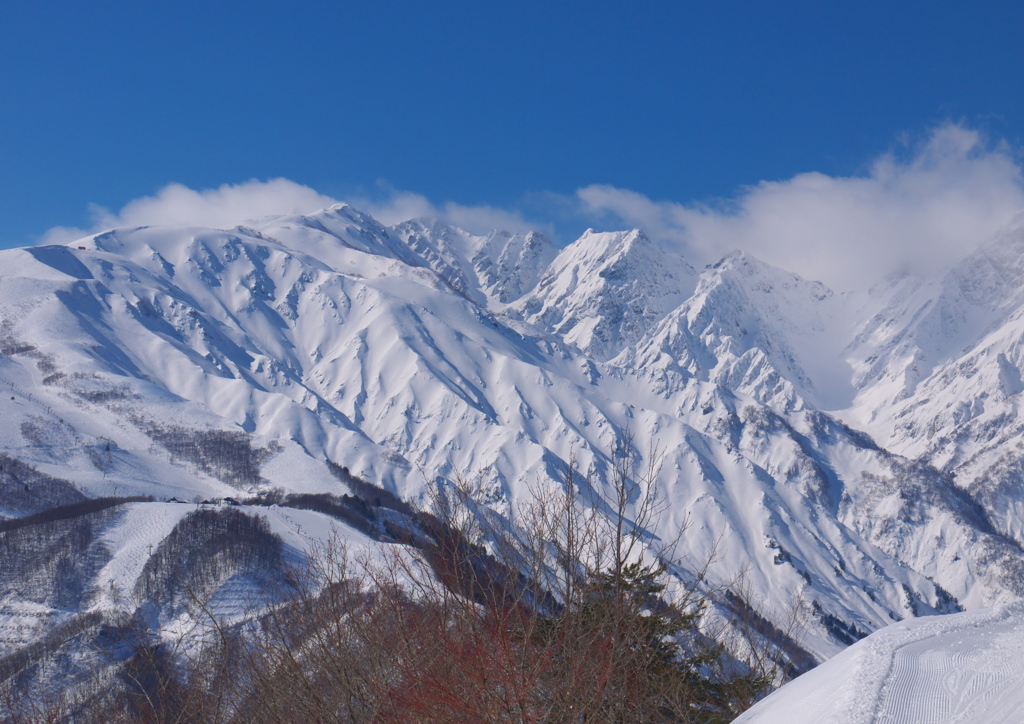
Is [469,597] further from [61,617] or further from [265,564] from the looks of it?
[61,617]

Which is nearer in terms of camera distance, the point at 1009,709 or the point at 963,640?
the point at 1009,709

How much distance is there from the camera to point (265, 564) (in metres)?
94.8

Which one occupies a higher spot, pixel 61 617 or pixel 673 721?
pixel 61 617

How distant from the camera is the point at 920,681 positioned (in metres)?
5.23

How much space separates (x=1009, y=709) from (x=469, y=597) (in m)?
6.13

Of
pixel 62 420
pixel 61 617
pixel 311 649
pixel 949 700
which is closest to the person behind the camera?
pixel 949 700

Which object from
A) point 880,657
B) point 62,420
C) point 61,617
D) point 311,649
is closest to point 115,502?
point 61,617

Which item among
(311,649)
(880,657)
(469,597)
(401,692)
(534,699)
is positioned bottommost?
(880,657)

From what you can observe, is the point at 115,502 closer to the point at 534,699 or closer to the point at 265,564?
the point at 265,564

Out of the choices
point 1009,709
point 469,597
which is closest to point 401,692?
point 469,597

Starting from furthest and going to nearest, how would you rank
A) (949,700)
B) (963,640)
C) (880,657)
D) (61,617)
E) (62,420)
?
(62,420) < (61,617) < (963,640) < (880,657) < (949,700)

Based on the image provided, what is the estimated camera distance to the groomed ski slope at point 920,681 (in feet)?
16.2

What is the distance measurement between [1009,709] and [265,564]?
325ft

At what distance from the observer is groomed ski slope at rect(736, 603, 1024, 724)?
16.2ft
